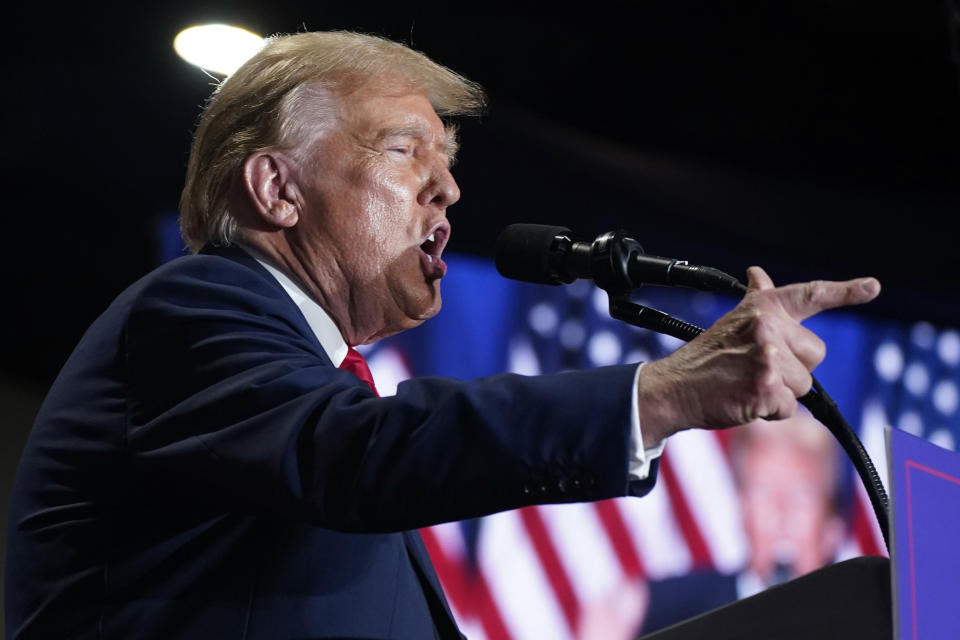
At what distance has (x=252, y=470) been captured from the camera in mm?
945

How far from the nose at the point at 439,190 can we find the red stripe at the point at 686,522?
7.04 feet

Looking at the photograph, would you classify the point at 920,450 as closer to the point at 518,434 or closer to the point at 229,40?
the point at 518,434

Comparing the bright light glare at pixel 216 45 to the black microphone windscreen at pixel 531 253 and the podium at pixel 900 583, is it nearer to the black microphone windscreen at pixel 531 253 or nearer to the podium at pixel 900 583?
the black microphone windscreen at pixel 531 253

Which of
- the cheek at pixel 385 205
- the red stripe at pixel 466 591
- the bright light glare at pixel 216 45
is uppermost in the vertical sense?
the bright light glare at pixel 216 45

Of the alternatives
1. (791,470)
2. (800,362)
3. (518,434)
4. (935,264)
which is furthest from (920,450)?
(935,264)

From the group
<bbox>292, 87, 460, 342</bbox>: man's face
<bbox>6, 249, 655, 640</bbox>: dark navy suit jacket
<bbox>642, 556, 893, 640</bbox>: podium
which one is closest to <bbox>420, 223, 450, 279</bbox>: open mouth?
<bbox>292, 87, 460, 342</bbox>: man's face

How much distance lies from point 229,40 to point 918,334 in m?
2.74

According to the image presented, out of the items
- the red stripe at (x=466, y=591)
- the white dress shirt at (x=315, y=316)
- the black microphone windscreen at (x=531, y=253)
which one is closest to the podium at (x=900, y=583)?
the black microphone windscreen at (x=531, y=253)

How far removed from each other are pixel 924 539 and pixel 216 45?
102 inches

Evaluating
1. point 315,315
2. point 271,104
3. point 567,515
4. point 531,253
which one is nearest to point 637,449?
point 531,253

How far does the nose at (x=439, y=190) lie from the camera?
1.53 m

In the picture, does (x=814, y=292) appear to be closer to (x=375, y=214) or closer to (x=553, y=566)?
(x=375, y=214)

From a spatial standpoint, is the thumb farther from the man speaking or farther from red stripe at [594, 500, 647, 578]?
red stripe at [594, 500, 647, 578]

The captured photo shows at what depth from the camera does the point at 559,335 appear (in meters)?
3.54
